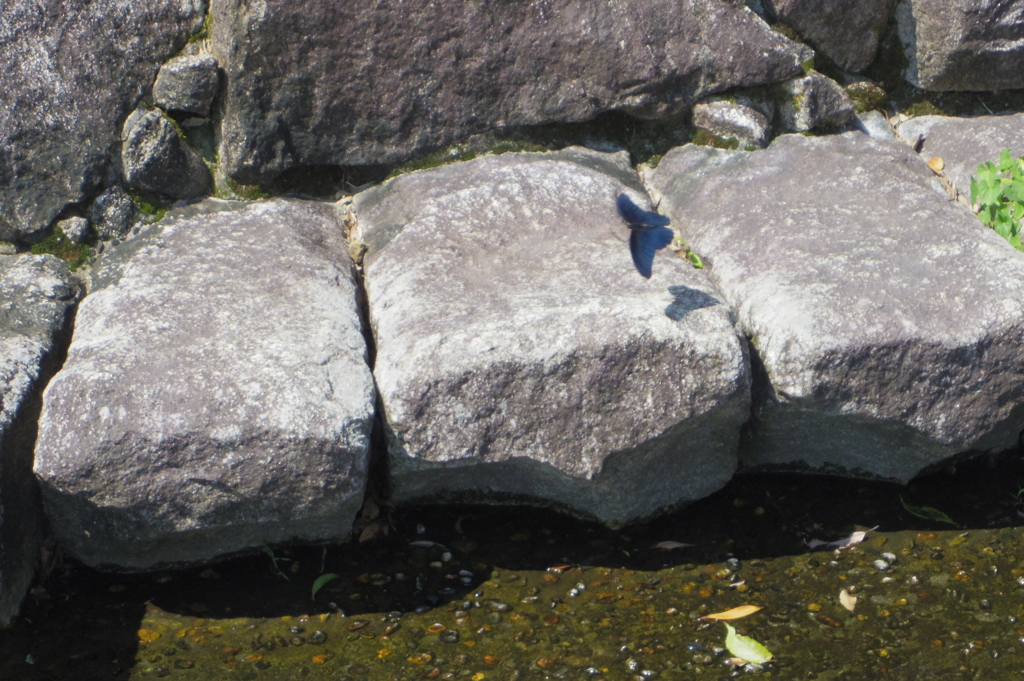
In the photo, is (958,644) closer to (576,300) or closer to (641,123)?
(576,300)

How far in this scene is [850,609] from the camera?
2438 mm

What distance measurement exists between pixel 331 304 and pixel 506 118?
1.15 meters

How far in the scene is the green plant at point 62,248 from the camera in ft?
10.5

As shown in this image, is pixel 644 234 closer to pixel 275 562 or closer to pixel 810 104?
pixel 275 562

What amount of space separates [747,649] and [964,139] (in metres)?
2.40

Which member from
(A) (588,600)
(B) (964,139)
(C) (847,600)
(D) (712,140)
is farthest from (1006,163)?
(A) (588,600)

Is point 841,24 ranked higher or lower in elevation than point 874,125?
higher

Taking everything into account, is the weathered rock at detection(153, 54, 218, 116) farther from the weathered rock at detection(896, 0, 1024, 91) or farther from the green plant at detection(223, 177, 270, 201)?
the weathered rock at detection(896, 0, 1024, 91)

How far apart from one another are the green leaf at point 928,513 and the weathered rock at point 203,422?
1729mm

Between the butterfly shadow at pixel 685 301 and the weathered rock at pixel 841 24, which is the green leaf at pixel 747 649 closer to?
the butterfly shadow at pixel 685 301

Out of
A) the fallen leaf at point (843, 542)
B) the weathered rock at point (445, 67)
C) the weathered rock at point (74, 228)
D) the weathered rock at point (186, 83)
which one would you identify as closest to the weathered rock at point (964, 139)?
the weathered rock at point (445, 67)

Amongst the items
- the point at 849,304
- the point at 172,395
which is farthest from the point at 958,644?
the point at 172,395

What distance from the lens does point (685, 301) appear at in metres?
2.71

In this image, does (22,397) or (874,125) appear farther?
(874,125)
